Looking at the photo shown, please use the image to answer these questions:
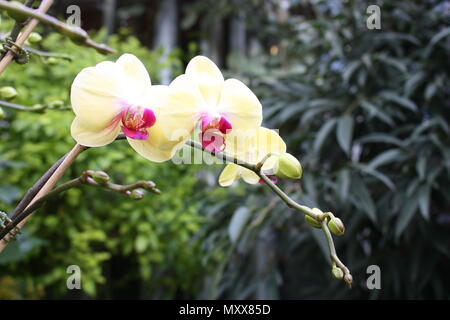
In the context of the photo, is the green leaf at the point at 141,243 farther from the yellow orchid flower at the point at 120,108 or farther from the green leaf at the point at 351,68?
the yellow orchid flower at the point at 120,108

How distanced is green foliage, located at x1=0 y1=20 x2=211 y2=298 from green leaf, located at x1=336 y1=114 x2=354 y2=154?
0.42 meters

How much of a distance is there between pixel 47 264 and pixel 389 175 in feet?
3.03

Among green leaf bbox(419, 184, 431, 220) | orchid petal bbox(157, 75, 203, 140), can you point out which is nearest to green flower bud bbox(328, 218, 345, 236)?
orchid petal bbox(157, 75, 203, 140)

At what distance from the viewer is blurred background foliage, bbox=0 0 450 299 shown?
39.0 inches

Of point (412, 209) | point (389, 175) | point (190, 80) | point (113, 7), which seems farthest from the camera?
point (113, 7)

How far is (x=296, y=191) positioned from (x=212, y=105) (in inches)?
31.5

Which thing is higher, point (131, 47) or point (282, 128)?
point (131, 47)

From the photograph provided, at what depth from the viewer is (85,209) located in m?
1.13

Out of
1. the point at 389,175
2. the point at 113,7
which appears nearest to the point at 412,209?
the point at 389,175

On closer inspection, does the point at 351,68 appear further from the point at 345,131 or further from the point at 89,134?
the point at 89,134

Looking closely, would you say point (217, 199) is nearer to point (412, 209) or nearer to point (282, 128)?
point (282, 128)

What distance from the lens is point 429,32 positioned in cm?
124

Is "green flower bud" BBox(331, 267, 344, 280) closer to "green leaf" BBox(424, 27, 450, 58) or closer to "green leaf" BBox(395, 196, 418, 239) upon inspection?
"green leaf" BBox(395, 196, 418, 239)

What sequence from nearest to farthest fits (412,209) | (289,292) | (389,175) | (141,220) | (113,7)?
(412,209) → (389,175) → (141,220) → (289,292) → (113,7)
